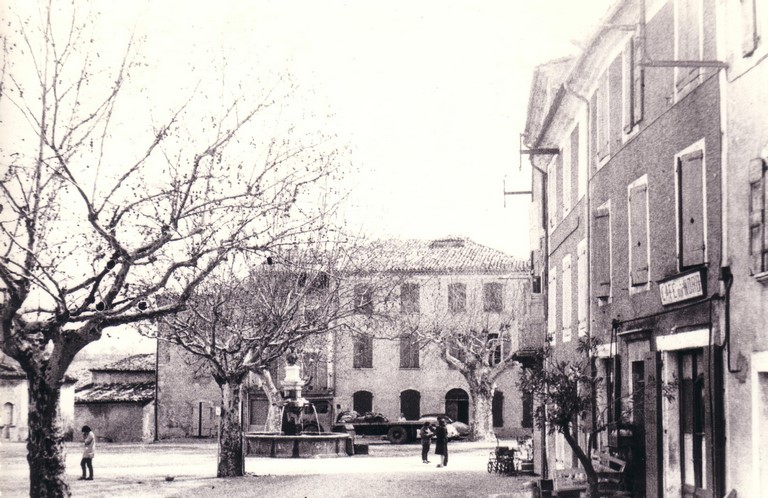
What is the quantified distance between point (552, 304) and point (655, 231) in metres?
10.4

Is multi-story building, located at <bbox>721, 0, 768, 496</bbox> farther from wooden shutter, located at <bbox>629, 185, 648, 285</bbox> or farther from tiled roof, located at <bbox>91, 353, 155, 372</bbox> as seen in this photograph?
Answer: tiled roof, located at <bbox>91, 353, 155, 372</bbox>

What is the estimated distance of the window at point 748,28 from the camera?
10.4 m

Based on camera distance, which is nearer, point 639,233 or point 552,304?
point 639,233

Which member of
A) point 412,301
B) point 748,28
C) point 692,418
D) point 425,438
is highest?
point 748,28

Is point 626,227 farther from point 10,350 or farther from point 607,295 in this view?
point 10,350

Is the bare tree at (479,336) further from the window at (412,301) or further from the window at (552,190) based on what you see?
the window at (552,190)

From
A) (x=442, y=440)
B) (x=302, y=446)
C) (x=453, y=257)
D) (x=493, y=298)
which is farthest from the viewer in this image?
(x=453, y=257)

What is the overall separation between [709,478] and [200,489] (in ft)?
44.6

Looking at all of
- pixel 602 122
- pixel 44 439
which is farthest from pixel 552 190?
pixel 44 439

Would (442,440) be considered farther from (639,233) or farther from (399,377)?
(399,377)

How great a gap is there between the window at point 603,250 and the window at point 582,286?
1310mm

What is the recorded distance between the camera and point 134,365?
198ft

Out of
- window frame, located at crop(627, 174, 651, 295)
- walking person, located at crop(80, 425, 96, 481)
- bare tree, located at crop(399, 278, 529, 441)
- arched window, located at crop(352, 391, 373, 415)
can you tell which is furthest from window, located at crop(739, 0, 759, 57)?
arched window, located at crop(352, 391, 373, 415)

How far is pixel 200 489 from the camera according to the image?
22.6 meters
